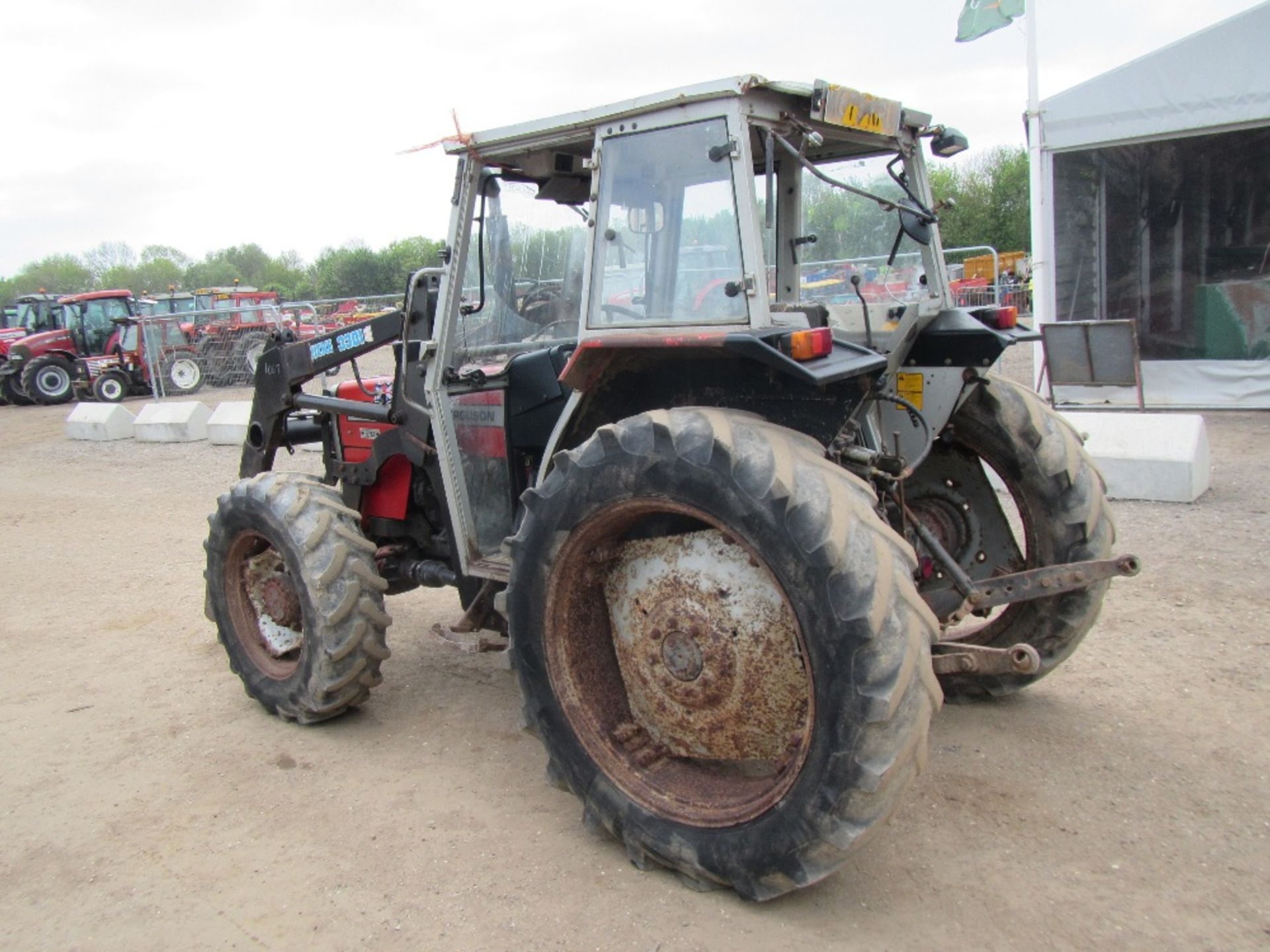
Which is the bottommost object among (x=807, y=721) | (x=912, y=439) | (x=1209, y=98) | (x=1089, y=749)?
(x=1089, y=749)

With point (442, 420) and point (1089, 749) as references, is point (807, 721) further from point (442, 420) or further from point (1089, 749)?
point (442, 420)

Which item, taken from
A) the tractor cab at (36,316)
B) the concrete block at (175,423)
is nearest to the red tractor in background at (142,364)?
the tractor cab at (36,316)

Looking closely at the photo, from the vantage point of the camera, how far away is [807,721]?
9.27 feet

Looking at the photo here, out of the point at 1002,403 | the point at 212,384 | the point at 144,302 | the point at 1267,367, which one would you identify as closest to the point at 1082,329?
the point at 1267,367

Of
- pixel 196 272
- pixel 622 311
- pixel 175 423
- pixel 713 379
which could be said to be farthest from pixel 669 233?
pixel 196 272

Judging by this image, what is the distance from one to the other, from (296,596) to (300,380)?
108 cm

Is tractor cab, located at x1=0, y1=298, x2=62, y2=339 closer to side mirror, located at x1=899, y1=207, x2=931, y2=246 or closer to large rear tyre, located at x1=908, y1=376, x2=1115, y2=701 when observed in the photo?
side mirror, located at x1=899, y1=207, x2=931, y2=246

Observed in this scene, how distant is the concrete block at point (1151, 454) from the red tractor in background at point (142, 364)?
61.0 ft

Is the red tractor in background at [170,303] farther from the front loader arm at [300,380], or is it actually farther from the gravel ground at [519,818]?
the front loader arm at [300,380]

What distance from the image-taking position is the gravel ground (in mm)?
2914

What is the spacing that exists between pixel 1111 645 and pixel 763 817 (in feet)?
8.91

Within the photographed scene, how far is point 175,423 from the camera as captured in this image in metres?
14.7

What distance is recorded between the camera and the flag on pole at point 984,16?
1154cm

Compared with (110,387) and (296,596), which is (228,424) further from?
(296,596)
